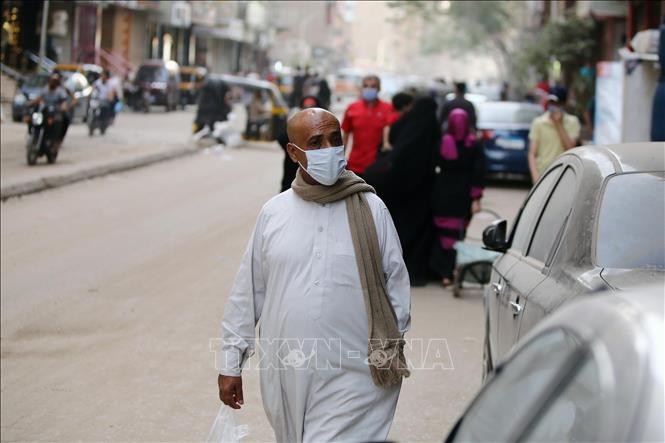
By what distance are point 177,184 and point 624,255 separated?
574 inches

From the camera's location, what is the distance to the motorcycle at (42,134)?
18969 millimetres

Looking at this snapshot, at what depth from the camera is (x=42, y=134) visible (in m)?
19.0

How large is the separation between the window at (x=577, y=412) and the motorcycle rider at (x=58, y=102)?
712 inches

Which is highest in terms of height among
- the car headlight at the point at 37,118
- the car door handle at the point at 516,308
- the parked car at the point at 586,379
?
the car headlight at the point at 37,118

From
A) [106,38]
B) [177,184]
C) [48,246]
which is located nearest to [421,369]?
[48,246]

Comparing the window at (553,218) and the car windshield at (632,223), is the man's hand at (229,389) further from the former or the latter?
the window at (553,218)

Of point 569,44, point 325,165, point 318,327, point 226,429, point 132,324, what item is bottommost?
point 132,324

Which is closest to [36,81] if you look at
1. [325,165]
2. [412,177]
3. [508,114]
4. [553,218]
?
[508,114]

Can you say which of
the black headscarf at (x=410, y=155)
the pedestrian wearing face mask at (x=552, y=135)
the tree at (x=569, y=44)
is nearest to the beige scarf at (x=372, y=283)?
the black headscarf at (x=410, y=155)

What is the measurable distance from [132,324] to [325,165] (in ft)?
16.4

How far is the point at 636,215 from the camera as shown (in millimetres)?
4461

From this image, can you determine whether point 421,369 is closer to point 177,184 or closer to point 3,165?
point 177,184

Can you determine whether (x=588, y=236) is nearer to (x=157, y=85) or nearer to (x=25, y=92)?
(x=25, y=92)

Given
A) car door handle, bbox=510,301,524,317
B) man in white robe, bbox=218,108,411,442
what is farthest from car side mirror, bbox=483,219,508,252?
man in white robe, bbox=218,108,411,442
